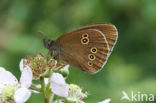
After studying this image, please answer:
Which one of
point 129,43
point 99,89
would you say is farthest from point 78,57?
point 129,43

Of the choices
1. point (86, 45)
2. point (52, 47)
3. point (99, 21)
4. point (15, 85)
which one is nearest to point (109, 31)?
point (86, 45)

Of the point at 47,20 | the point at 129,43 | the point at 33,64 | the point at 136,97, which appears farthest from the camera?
the point at 47,20

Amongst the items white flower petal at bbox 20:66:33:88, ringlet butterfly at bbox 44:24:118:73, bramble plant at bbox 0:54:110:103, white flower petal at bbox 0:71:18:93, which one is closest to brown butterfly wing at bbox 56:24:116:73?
ringlet butterfly at bbox 44:24:118:73

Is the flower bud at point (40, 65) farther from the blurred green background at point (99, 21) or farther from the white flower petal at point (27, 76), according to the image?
A: the blurred green background at point (99, 21)

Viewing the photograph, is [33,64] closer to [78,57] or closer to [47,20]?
[78,57]

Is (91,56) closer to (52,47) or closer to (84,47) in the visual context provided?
(84,47)

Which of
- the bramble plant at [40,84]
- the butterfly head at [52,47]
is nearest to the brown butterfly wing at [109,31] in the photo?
the butterfly head at [52,47]

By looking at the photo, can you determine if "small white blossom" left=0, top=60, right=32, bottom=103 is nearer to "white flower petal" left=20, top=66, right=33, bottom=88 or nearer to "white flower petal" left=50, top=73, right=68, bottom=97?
"white flower petal" left=20, top=66, right=33, bottom=88
